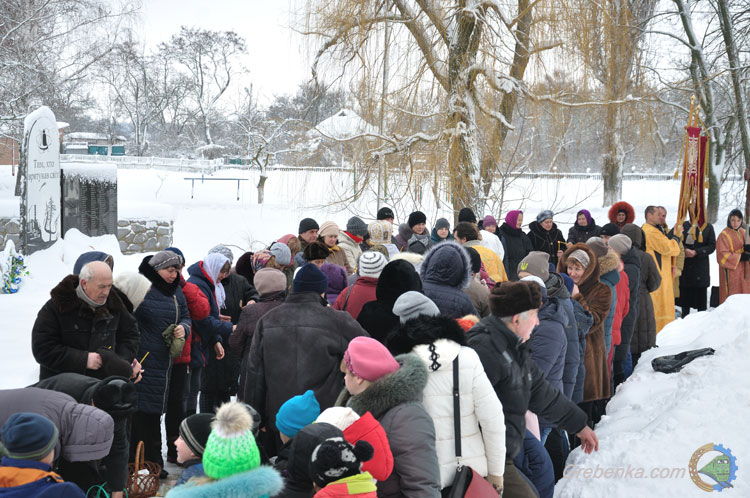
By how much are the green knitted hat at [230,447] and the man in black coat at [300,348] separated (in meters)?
1.47

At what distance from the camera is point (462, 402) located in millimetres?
2998

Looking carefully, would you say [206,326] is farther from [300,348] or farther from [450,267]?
[450,267]

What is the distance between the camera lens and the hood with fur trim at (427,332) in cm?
306

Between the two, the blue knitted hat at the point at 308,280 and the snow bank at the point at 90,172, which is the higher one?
the snow bank at the point at 90,172

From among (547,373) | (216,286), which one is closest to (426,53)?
(216,286)

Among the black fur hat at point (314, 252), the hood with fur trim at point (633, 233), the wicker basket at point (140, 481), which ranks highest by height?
the hood with fur trim at point (633, 233)

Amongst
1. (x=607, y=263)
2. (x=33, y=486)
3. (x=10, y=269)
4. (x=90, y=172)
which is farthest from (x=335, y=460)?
(x=90, y=172)

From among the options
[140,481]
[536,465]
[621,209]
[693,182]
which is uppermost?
[693,182]

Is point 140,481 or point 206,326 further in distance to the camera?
point 206,326

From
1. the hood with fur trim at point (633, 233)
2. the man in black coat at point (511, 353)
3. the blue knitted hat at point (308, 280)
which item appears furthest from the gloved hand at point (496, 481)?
the hood with fur trim at point (633, 233)

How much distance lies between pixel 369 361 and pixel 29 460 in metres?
1.29

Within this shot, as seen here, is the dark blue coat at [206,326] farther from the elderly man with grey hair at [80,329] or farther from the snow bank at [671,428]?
the snow bank at [671,428]

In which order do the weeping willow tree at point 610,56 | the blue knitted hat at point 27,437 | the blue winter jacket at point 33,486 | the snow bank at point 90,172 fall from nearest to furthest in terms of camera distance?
the blue winter jacket at point 33,486, the blue knitted hat at point 27,437, the weeping willow tree at point 610,56, the snow bank at point 90,172

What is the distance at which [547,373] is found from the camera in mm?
4324
